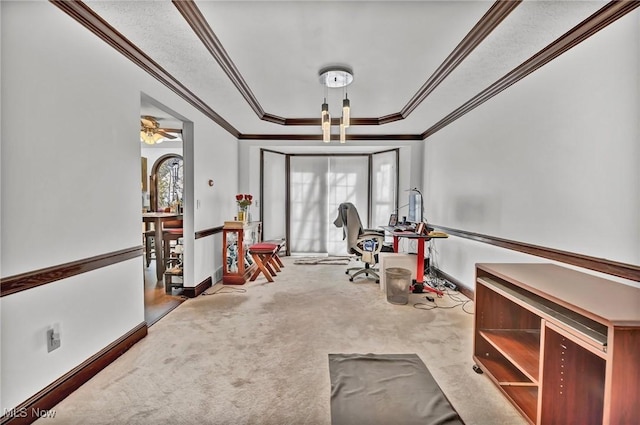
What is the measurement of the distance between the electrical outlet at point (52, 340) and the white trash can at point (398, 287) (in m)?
2.97

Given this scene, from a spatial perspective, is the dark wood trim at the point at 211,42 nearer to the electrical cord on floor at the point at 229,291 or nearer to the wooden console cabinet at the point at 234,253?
the wooden console cabinet at the point at 234,253

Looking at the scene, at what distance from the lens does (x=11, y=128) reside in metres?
1.53

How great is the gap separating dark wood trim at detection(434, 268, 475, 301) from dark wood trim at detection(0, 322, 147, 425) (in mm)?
3401

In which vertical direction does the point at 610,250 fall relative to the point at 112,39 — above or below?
below

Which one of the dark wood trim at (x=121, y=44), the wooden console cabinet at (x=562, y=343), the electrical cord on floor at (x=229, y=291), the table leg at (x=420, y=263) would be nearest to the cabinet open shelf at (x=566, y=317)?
the wooden console cabinet at (x=562, y=343)

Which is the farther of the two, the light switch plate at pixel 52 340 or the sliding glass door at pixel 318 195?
the sliding glass door at pixel 318 195

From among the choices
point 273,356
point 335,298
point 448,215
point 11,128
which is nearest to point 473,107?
point 448,215

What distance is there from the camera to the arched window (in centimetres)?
686

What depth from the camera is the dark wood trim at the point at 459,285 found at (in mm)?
3600

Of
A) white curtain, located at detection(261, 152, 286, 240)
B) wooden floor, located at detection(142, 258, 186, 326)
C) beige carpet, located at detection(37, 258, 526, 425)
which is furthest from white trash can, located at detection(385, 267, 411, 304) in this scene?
white curtain, located at detection(261, 152, 286, 240)

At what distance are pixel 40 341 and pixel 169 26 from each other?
2148mm

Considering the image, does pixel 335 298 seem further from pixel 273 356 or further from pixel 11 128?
pixel 11 128

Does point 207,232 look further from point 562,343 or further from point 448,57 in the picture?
point 562,343

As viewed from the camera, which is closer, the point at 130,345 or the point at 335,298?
the point at 130,345
